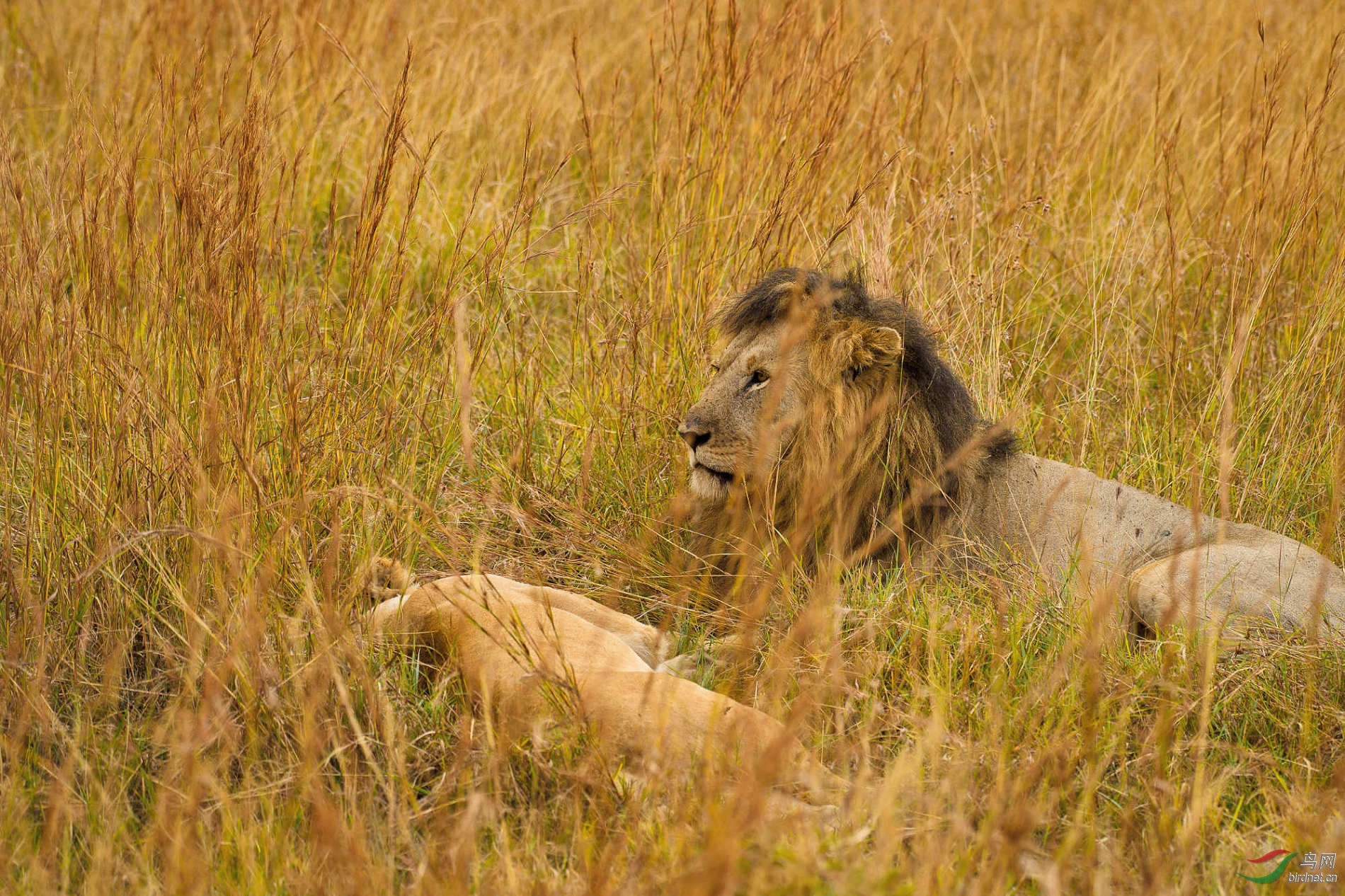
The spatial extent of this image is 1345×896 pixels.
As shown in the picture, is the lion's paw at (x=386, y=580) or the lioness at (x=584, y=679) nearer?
the lioness at (x=584, y=679)

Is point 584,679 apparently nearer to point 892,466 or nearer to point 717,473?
point 717,473

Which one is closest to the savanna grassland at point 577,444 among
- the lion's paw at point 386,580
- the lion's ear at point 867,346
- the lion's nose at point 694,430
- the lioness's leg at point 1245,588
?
the lion's paw at point 386,580

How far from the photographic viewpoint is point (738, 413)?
367cm

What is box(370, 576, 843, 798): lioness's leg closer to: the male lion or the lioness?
the lioness

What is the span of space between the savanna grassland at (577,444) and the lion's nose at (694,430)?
30 cm

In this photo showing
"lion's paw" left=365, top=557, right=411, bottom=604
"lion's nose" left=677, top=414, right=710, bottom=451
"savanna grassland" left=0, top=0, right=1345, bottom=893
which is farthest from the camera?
"lion's nose" left=677, top=414, right=710, bottom=451

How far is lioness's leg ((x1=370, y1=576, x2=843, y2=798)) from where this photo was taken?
2.35m

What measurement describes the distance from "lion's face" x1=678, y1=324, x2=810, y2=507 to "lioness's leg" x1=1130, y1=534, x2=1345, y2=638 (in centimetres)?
112

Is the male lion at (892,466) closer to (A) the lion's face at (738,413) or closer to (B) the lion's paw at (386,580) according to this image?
(A) the lion's face at (738,413)

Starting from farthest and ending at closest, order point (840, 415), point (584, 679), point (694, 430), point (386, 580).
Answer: point (840, 415)
point (694, 430)
point (386, 580)
point (584, 679)

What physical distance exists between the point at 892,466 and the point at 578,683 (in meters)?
1.48

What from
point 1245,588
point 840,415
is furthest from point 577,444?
point 1245,588

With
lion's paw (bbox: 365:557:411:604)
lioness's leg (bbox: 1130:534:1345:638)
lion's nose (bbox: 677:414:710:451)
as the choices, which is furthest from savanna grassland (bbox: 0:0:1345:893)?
lion's nose (bbox: 677:414:710:451)

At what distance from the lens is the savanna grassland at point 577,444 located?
90.1 inches
